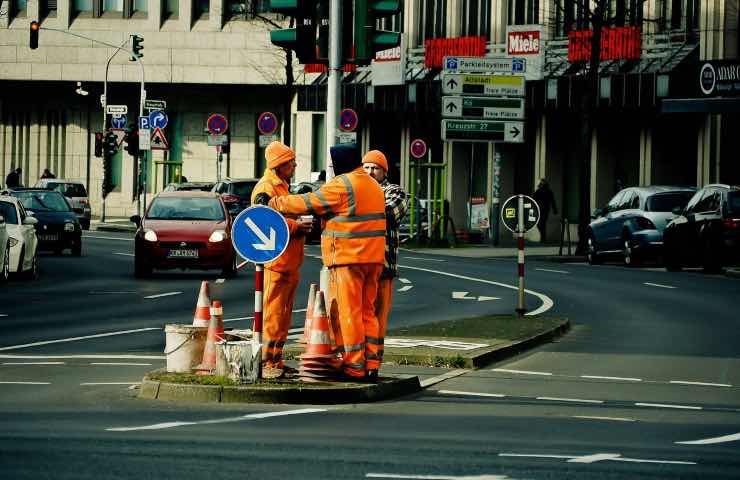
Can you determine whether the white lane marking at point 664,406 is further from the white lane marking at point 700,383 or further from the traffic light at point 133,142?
the traffic light at point 133,142

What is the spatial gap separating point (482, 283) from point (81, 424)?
20595 millimetres

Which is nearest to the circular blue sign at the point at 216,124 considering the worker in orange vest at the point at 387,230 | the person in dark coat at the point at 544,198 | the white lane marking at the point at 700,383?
the person in dark coat at the point at 544,198

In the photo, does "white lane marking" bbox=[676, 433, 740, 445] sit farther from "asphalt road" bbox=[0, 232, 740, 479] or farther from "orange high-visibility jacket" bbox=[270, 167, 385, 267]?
"orange high-visibility jacket" bbox=[270, 167, 385, 267]

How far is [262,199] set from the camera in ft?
45.9

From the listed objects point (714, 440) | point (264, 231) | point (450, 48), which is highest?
point (450, 48)

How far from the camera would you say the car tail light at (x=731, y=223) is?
3429cm

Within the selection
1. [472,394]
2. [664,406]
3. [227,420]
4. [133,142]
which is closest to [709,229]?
[472,394]

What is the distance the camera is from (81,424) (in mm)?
11555

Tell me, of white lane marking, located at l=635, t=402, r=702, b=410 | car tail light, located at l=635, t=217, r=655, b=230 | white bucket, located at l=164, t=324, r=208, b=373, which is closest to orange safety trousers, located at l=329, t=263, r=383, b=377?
white bucket, located at l=164, t=324, r=208, b=373

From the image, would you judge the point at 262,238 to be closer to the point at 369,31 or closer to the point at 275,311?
the point at 275,311

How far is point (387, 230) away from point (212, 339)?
1.73 m

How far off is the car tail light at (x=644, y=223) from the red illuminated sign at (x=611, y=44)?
1392 centimetres

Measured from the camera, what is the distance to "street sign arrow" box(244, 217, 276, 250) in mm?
13492

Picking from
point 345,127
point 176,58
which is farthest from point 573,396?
point 176,58
